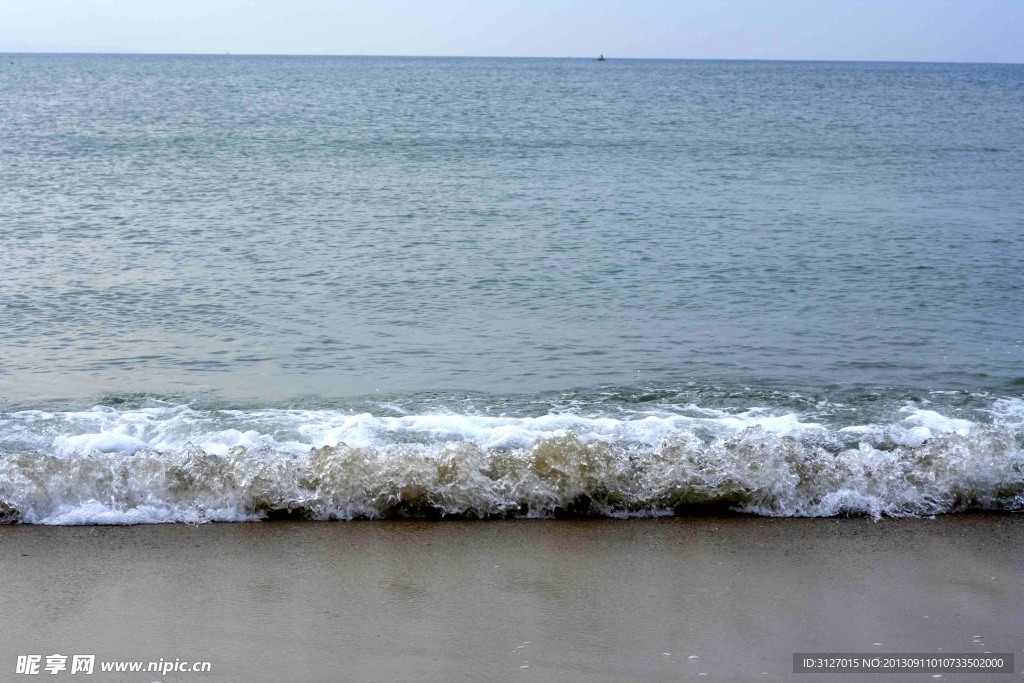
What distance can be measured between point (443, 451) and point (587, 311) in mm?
4585

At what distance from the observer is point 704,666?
12.0 ft

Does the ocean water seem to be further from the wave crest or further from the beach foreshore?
the beach foreshore

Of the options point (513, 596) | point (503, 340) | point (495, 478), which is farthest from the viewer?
point (503, 340)

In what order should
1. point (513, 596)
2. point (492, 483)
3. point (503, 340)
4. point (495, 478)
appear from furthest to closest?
point (503, 340) → point (495, 478) → point (492, 483) → point (513, 596)

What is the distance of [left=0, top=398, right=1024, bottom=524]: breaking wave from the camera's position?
5121mm

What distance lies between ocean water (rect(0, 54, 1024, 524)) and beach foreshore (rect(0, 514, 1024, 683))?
31 centimetres

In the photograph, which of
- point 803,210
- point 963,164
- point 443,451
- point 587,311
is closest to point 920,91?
point 963,164

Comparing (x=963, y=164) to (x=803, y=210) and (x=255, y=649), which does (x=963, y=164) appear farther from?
(x=255, y=649)

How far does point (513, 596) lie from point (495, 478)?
1.23m

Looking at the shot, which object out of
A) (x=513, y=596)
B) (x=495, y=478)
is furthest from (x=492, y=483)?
(x=513, y=596)

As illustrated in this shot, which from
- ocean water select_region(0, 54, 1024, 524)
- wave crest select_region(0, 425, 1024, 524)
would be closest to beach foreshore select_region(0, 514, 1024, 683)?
wave crest select_region(0, 425, 1024, 524)

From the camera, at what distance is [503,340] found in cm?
887

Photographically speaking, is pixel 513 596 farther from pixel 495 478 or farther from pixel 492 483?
pixel 495 478

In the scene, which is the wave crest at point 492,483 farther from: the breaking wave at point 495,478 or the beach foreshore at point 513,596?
the beach foreshore at point 513,596
